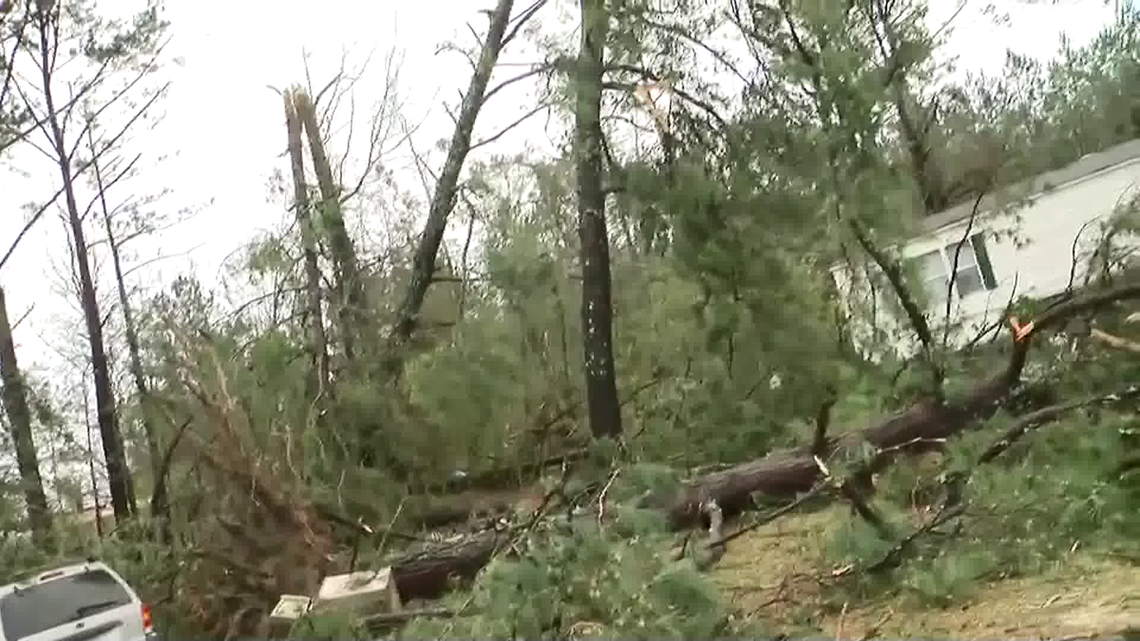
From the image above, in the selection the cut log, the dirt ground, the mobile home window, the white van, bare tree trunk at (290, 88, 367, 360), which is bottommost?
the dirt ground

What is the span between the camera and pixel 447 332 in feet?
28.6

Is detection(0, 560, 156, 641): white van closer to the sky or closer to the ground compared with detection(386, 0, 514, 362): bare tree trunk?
closer to the ground

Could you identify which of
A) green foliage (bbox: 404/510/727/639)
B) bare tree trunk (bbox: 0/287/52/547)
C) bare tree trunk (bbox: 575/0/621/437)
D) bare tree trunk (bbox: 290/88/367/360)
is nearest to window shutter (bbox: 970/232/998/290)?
bare tree trunk (bbox: 575/0/621/437)

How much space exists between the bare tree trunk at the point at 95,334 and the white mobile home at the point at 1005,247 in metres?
5.28

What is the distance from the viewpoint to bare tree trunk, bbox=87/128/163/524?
283 inches

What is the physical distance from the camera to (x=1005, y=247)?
9.75 meters

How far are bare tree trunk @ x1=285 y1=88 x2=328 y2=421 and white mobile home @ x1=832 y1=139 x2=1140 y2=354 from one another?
351 cm

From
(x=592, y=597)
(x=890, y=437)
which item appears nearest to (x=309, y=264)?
(x=890, y=437)

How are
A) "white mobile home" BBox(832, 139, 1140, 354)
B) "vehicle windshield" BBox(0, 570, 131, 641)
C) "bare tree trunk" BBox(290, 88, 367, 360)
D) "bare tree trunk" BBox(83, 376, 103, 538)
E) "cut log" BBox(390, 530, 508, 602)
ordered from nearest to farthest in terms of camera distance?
"vehicle windshield" BBox(0, 570, 131, 641)
"cut log" BBox(390, 530, 508, 602)
"white mobile home" BBox(832, 139, 1140, 354)
"bare tree trunk" BBox(290, 88, 367, 360)
"bare tree trunk" BBox(83, 376, 103, 538)

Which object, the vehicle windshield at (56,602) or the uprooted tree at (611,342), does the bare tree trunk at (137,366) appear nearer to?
the uprooted tree at (611,342)

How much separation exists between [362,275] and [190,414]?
2.17 metres

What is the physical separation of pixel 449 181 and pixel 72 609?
4.73 m

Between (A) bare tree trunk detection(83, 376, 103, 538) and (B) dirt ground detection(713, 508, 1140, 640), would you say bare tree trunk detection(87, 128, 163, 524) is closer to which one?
(A) bare tree trunk detection(83, 376, 103, 538)

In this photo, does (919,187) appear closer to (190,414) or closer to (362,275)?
(362,275)
